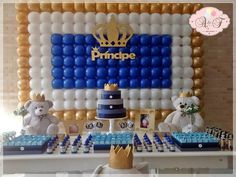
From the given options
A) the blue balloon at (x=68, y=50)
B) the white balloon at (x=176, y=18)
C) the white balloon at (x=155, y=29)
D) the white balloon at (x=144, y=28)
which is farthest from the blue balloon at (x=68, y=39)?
the white balloon at (x=176, y=18)

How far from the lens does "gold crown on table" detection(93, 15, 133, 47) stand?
404 cm

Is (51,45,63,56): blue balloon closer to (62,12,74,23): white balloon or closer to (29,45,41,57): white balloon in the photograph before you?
(29,45,41,57): white balloon

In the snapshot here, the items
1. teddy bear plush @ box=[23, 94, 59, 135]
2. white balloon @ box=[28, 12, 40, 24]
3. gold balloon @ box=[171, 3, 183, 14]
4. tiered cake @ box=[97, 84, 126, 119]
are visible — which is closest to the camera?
tiered cake @ box=[97, 84, 126, 119]

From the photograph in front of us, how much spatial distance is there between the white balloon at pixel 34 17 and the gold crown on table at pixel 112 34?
26.3 inches

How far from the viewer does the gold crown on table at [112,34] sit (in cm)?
404

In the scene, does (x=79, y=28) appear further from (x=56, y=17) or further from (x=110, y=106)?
(x=110, y=106)

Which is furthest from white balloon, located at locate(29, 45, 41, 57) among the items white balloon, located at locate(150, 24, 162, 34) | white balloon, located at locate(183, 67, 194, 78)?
white balloon, located at locate(183, 67, 194, 78)

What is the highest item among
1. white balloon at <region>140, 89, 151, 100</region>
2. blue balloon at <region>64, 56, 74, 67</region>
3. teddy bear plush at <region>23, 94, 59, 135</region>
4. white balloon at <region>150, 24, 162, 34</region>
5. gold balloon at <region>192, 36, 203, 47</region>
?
white balloon at <region>150, 24, 162, 34</region>

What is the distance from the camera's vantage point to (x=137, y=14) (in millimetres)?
4039

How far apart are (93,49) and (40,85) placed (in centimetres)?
75

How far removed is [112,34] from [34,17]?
3.02 ft

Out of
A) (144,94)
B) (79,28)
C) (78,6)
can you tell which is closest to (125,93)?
(144,94)

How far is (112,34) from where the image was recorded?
405cm

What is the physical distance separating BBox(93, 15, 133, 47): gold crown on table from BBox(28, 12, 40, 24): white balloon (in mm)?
668
